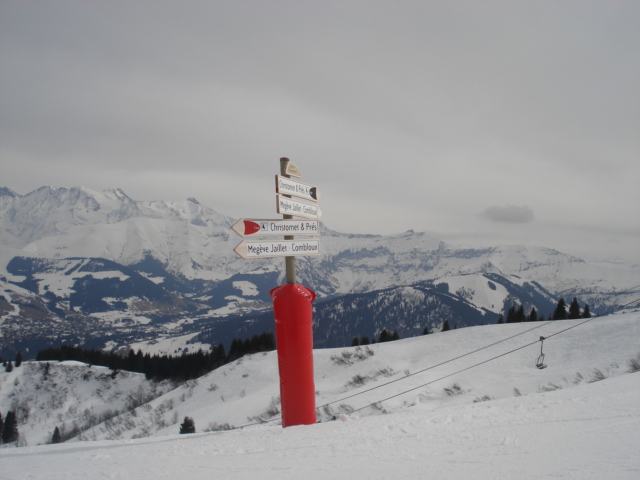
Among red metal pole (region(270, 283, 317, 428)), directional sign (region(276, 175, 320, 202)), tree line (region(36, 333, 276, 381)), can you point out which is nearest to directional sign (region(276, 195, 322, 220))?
directional sign (region(276, 175, 320, 202))

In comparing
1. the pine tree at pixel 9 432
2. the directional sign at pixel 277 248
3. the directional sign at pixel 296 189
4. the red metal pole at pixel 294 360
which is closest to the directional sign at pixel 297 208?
the directional sign at pixel 296 189

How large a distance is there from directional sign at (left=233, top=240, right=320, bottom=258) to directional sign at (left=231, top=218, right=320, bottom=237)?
0.16 metres

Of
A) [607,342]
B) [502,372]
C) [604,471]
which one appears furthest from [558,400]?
[607,342]

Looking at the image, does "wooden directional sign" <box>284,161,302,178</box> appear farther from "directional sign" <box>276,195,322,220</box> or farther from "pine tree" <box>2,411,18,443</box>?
"pine tree" <box>2,411,18,443</box>

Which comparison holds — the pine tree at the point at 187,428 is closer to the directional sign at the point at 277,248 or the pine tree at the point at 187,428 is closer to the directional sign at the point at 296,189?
the directional sign at the point at 277,248

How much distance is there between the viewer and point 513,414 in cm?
624

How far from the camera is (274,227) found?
814cm

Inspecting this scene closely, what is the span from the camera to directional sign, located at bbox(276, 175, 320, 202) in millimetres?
8258

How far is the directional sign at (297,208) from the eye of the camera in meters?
8.20

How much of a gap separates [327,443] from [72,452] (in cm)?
386

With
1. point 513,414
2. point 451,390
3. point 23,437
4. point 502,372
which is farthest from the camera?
point 23,437

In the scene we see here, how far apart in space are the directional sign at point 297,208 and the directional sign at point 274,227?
0.15 m

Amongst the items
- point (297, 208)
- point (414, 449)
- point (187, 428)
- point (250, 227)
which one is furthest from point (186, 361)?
point (414, 449)

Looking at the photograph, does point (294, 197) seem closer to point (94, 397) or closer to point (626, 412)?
point (626, 412)
